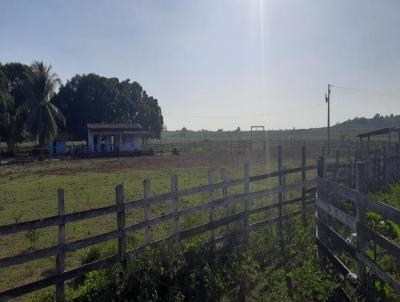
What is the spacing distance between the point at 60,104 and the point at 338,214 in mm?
49627

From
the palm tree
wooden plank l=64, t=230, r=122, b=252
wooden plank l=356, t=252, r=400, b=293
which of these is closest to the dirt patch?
the palm tree

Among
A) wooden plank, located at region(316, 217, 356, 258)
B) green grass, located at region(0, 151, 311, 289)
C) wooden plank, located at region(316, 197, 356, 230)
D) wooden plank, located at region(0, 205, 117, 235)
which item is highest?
wooden plank, located at region(0, 205, 117, 235)

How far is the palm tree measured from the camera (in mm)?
39250

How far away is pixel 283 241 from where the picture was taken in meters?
7.52

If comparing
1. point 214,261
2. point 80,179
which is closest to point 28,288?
point 214,261

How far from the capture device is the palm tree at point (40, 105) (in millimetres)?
39250

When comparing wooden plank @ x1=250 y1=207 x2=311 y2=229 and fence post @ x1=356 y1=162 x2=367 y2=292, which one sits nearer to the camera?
fence post @ x1=356 y1=162 x2=367 y2=292

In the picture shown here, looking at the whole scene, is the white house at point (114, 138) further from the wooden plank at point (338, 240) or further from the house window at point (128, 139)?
the wooden plank at point (338, 240)

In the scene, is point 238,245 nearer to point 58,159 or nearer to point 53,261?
point 53,261

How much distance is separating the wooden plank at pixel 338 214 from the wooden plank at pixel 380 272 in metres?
0.38

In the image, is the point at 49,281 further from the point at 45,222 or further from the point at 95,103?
the point at 95,103

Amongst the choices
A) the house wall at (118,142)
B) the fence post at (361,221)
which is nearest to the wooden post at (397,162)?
the fence post at (361,221)

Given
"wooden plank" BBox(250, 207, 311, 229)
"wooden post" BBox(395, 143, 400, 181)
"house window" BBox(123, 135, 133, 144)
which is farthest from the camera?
"house window" BBox(123, 135, 133, 144)

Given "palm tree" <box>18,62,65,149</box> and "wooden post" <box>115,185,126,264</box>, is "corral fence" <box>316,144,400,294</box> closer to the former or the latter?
"wooden post" <box>115,185,126,264</box>
